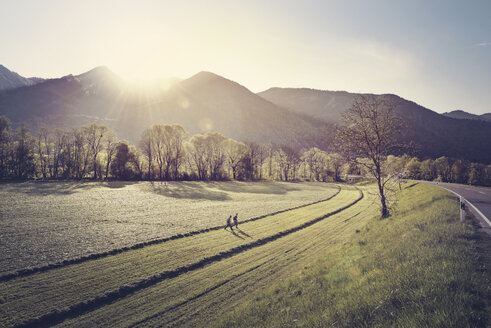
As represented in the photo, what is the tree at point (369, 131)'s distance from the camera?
29.0 meters

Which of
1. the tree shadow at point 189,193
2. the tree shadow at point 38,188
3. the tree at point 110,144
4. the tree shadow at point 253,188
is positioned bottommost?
the tree shadow at point 253,188

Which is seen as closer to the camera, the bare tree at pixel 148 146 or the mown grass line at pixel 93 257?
the mown grass line at pixel 93 257

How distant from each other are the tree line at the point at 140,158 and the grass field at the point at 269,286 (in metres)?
52.5

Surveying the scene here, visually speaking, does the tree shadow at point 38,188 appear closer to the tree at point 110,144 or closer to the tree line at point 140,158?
the tree line at point 140,158

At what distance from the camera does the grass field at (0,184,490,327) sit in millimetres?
8047

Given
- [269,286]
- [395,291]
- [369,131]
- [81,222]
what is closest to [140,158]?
[81,222]

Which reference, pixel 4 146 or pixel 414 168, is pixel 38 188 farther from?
pixel 414 168

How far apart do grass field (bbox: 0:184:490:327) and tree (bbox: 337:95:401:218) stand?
32.8ft

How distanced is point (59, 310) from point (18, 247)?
14346mm

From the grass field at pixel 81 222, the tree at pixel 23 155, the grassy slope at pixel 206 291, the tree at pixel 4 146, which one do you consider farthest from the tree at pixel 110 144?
the grassy slope at pixel 206 291

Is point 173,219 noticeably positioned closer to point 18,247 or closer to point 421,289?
point 18,247

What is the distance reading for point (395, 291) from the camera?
8.72 meters

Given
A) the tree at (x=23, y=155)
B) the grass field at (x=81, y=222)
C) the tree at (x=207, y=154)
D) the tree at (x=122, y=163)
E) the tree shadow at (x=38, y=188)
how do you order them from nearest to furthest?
the grass field at (x=81, y=222) → the tree shadow at (x=38, y=188) → the tree at (x=23, y=155) → the tree at (x=122, y=163) → the tree at (x=207, y=154)

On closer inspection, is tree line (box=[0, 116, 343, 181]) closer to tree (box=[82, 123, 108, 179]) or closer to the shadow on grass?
tree (box=[82, 123, 108, 179])
